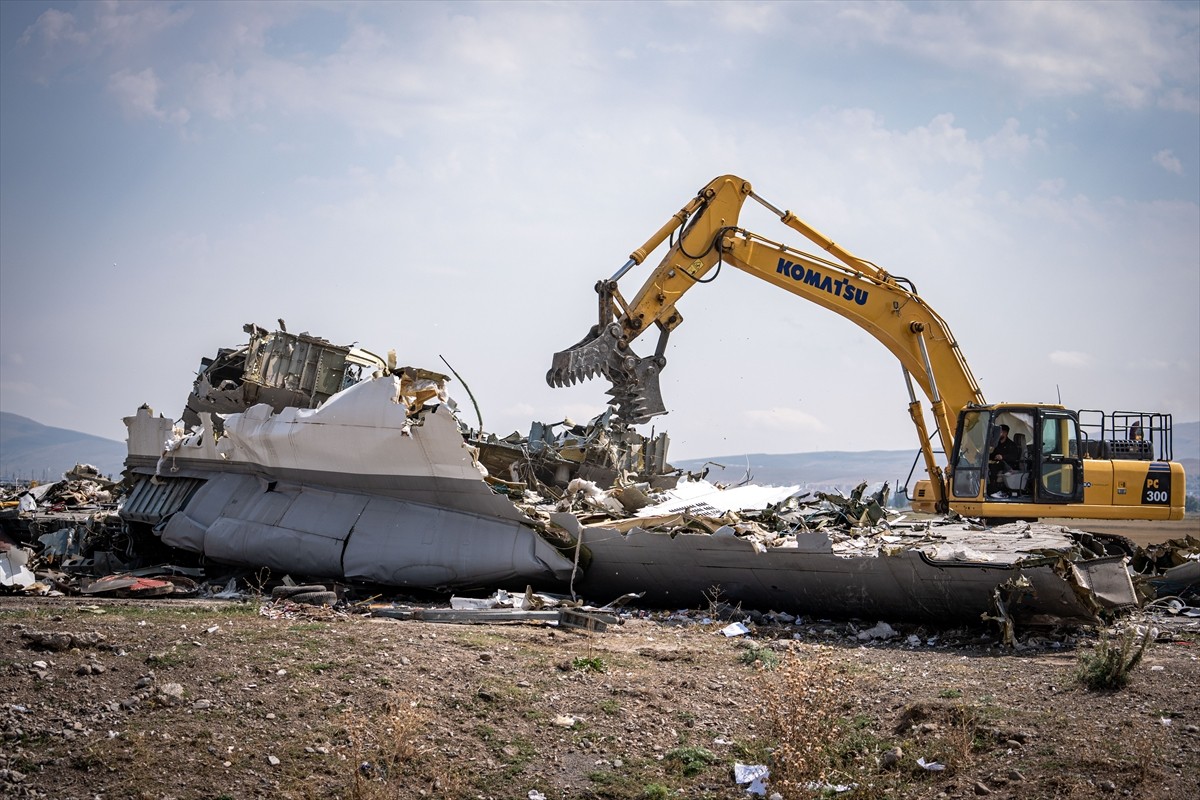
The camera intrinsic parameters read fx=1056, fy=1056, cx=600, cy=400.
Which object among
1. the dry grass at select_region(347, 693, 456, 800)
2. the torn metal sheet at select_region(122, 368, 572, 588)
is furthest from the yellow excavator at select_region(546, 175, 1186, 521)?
the dry grass at select_region(347, 693, 456, 800)

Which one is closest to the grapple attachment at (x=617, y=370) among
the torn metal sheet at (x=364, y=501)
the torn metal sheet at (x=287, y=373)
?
the torn metal sheet at (x=364, y=501)

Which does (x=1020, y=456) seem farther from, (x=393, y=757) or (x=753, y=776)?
(x=393, y=757)

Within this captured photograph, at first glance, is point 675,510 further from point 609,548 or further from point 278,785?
point 278,785

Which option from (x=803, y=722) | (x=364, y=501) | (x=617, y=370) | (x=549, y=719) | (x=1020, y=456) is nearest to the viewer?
(x=803, y=722)

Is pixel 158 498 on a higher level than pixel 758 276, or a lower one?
lower

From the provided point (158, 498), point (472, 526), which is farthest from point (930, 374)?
point (158, 498)

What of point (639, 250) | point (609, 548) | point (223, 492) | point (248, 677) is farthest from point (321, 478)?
point (248, 677)

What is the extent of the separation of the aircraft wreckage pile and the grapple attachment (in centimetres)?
98

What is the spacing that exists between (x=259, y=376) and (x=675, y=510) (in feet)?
20.6

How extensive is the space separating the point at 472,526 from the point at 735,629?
3.20 m

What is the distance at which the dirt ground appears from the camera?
550cm

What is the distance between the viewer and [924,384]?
13172 mm

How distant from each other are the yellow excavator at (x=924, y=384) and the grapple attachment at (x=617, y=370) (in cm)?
1

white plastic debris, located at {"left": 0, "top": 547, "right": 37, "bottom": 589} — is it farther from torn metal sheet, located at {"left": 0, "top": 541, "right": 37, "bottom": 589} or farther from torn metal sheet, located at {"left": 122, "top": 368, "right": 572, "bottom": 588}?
torn metal sheet, located at {"left": 122, "top": 368, "right": 572, "bottom": 588}
